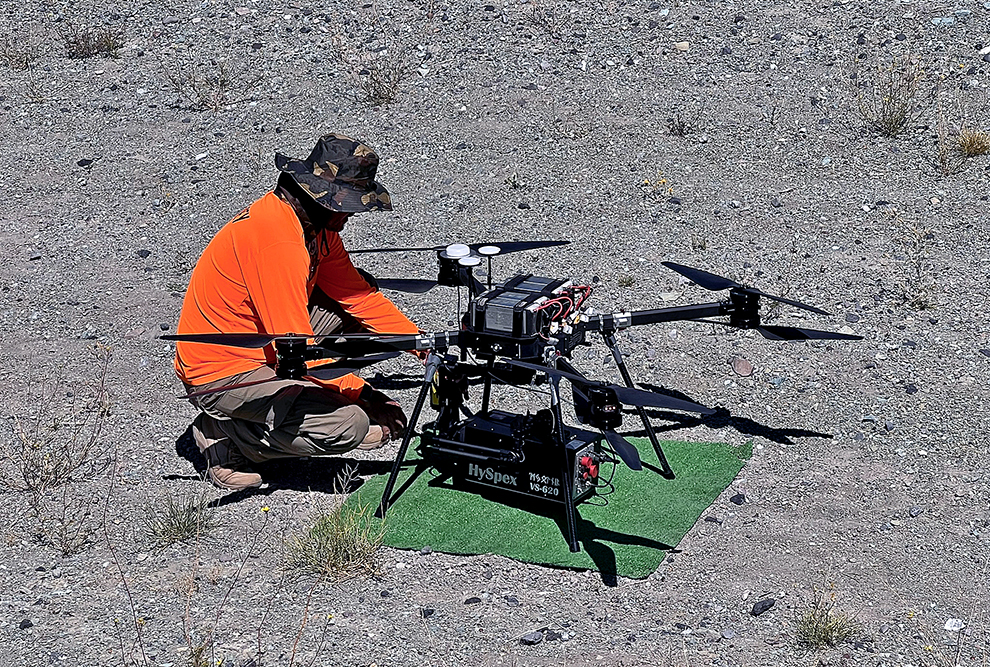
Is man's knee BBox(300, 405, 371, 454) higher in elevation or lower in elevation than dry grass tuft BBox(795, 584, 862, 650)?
higher

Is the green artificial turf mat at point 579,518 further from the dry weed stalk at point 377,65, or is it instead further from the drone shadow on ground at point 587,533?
the dry weed stalk at point 377,65

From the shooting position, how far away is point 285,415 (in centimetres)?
596

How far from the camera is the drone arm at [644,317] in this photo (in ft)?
18.7

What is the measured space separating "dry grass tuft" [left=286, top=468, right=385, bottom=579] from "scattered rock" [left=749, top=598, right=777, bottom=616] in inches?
66.0

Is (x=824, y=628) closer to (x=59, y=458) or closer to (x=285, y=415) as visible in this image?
(x=285, y=415)

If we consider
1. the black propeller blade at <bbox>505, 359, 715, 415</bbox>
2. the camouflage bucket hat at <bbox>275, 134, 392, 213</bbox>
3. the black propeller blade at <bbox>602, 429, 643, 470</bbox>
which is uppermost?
the camouflage bucket hat at <bbox>275, 134, 392, 213</bbox>

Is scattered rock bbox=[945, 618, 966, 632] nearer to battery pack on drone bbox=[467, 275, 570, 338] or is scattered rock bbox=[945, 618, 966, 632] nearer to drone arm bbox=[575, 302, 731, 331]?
drone arm bbox=[575, 302, 731, 331]

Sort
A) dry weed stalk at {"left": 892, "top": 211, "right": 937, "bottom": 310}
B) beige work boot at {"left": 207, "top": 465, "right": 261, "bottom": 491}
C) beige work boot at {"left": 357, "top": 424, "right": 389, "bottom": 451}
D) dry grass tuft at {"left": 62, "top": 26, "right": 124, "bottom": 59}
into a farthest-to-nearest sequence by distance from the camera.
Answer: dry grass tuft at {"left": 62, "top": 26, "right": 124, "bottom": 59}
dry weed stalk at {"left": 892, "top": 211, "right": 937, "bottom": 310}
beige work boot at {"left": 357, "top": 424, "right": 389, "bottom": 451}
beige work boot at {"left": 207, "top": 465, "right": 261, "bottom": 491}

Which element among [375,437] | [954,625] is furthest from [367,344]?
[954,625]

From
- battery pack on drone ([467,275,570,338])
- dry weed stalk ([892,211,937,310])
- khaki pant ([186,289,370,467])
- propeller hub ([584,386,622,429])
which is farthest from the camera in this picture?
dry weed stalk ([892,211,937,310])

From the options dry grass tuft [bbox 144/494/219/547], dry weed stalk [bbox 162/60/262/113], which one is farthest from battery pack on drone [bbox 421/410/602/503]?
dry weed stalk [bbox 162/60/262/113]

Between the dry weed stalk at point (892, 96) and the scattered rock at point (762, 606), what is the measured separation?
607 centimetres

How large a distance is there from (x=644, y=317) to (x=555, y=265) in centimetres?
324

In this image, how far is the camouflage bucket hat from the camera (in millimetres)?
5789
